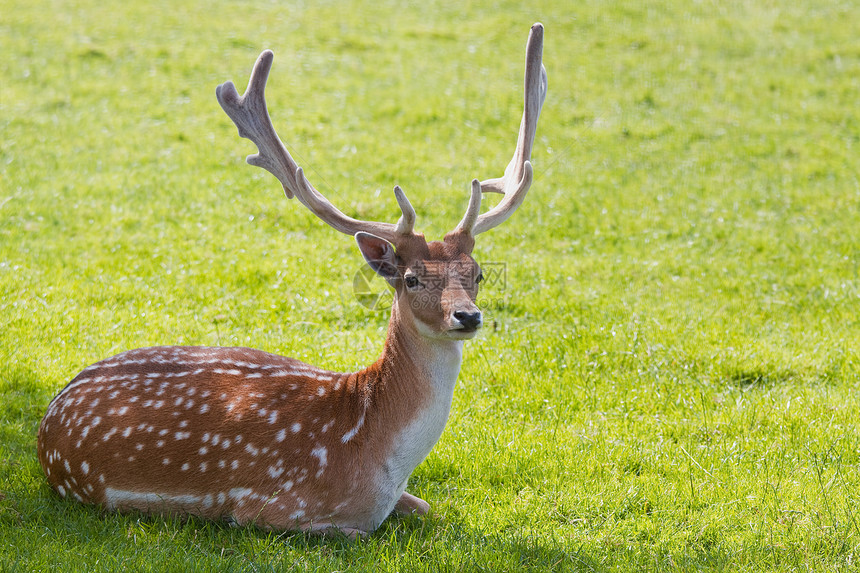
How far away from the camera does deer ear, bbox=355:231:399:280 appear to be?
4.50 m

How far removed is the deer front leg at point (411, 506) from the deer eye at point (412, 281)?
1220 millimetres

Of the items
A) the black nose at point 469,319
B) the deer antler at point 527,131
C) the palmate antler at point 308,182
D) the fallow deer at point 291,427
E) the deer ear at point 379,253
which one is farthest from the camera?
the deer antler at point 527,131

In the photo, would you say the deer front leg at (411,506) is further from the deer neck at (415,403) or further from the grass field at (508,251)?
the deer neck at (415,403)

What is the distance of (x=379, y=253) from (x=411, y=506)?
139 centimetres

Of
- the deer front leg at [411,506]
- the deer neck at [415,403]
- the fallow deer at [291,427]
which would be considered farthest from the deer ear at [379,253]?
the deer front leg at [411,506]

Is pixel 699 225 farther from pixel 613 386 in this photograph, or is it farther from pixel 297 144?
pixel 297 144

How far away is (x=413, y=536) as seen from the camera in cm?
442

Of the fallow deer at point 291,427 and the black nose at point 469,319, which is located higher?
the black nose at point 469,319

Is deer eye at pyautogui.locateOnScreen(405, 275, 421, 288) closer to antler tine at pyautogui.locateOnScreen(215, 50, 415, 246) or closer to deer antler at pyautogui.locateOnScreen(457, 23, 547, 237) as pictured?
deer antler at pyautogui.locateOnScreen(457, 23, 547, 237)

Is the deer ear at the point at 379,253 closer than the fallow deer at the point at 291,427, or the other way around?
the fallow deer at the point at 291,427

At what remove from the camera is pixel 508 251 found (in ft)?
29.3

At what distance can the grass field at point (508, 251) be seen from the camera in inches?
180

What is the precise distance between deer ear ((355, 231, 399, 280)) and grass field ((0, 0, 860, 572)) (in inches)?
52.6

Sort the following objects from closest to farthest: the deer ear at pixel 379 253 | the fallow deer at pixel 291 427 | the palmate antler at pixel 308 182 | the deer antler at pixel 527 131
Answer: the fallow deer at pixel 291 427 → the deer ear at pixel 379 253 → the palmate antler at pixel 308 182 → the deer antler at pixel 527 131
